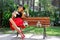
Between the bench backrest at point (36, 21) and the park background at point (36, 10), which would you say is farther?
the park background at point (36, 10)

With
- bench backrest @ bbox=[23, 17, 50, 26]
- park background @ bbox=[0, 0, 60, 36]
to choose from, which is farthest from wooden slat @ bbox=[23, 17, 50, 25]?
park background @ bbox=[0, 0, 60, 36]

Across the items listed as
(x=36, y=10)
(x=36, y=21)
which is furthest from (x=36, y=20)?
(x=36, y=10)

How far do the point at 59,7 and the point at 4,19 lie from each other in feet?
16.3

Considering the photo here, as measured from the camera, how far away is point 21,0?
17891 mm

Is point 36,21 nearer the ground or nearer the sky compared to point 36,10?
nearer the sky

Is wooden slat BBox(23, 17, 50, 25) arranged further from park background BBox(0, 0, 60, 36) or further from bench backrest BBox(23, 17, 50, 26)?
park background BBox(0, 0, 60, 36)

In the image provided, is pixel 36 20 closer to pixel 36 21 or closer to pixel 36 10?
pixel 36 21

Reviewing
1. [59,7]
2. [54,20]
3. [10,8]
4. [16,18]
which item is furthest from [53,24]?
[16,18]

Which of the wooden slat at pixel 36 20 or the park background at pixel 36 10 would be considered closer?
the wooden slat at pixel 36 20

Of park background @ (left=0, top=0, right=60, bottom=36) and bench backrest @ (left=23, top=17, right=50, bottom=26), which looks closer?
bench backrest @ (left=23, top=17, right=50, bottom=26)

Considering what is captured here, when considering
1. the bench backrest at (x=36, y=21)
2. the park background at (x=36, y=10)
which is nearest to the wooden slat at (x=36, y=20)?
the bench backrest at (x=36, y=21)

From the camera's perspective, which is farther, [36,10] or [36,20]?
[36,10]

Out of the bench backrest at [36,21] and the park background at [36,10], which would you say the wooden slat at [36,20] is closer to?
the bench backrest at [36,21]

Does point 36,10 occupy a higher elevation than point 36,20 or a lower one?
lower
